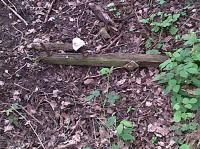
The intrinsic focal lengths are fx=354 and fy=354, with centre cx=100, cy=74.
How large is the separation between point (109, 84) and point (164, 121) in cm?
95

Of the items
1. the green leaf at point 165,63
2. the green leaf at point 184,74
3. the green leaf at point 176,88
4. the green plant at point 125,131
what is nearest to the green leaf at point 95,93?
the green plant at point 125,131

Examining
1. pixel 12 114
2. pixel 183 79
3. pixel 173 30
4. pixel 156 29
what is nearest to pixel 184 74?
pixel 183 79

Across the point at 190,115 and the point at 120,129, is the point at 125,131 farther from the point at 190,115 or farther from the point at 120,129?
the point at 190,115

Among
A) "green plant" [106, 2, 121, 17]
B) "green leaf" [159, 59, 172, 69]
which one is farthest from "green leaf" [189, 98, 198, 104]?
"green plant" [106, 2, 121, 17]

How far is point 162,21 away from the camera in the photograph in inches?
209

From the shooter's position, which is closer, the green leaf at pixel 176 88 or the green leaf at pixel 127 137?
the green leaf at pixel 127 137

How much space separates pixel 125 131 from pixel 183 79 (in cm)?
96

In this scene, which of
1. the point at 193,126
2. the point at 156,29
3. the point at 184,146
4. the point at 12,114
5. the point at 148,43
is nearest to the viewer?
the point at 184,146

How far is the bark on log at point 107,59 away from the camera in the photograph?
15.8ft

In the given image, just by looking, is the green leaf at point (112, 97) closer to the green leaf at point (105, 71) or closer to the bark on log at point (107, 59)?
the green leaf at point (105, 71)

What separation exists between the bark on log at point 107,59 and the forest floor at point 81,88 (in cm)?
10

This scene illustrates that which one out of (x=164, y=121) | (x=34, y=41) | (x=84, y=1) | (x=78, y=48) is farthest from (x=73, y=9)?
(x=164, y=121)

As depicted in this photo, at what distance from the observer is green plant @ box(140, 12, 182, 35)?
5152mm

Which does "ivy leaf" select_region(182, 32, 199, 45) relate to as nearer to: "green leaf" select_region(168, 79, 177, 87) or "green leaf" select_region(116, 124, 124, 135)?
"green leaf" select_region(168, 79, 177, 87)
